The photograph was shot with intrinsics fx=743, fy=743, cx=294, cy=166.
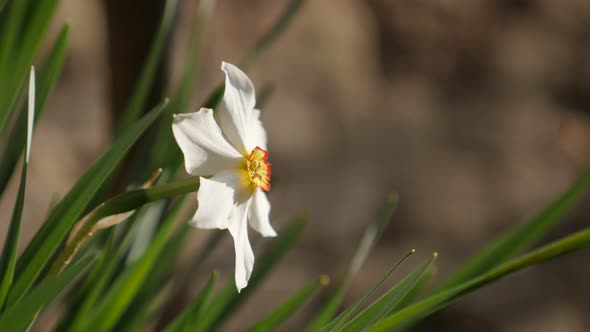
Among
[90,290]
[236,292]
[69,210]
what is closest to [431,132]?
[236,292]

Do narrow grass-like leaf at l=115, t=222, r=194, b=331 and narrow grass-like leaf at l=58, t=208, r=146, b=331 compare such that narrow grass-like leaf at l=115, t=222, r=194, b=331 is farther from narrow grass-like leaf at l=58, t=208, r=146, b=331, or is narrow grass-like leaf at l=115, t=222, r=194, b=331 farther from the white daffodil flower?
the white daffodil flower

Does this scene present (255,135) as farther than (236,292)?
No

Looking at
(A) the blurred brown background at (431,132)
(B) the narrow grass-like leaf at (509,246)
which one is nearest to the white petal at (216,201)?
(B) the narrow grass-like leaf at (509,246)

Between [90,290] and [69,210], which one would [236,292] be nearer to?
[90,290]

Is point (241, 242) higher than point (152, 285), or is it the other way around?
point (241, 242)

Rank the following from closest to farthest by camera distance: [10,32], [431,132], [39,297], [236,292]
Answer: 1. [39,297]
2. [10,32]
3. [236,292]
4. [431,132]

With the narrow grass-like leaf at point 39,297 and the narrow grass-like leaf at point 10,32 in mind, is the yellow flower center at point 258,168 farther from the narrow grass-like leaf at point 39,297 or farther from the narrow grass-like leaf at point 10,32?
the narrow grass-like leaf at point 10,32
